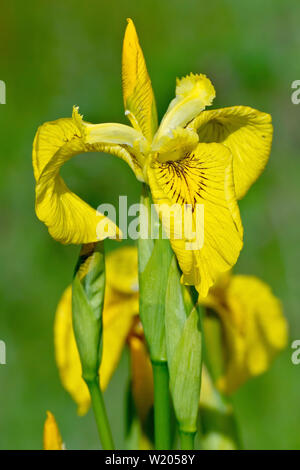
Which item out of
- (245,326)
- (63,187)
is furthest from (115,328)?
(63,187)

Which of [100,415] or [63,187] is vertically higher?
[63,187]

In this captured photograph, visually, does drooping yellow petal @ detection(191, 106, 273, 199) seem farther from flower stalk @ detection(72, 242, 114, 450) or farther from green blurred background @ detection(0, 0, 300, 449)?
green blurred background @ detection(0, 0, 300, 449)

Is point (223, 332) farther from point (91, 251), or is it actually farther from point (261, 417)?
point (261, 417)

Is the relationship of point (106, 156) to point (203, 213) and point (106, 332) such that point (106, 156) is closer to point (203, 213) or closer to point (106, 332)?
point (106, 332)

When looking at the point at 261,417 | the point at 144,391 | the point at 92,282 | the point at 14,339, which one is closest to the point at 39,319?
the point at 14,339

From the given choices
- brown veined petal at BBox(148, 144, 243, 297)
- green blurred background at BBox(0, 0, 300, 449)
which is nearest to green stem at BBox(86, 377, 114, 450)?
brown veined petal at BBox(148, 144, 243, 297)

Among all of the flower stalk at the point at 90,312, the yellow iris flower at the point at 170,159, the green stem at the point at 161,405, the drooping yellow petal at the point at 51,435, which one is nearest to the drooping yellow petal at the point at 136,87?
the yellow iris flower at the point at 170,159
